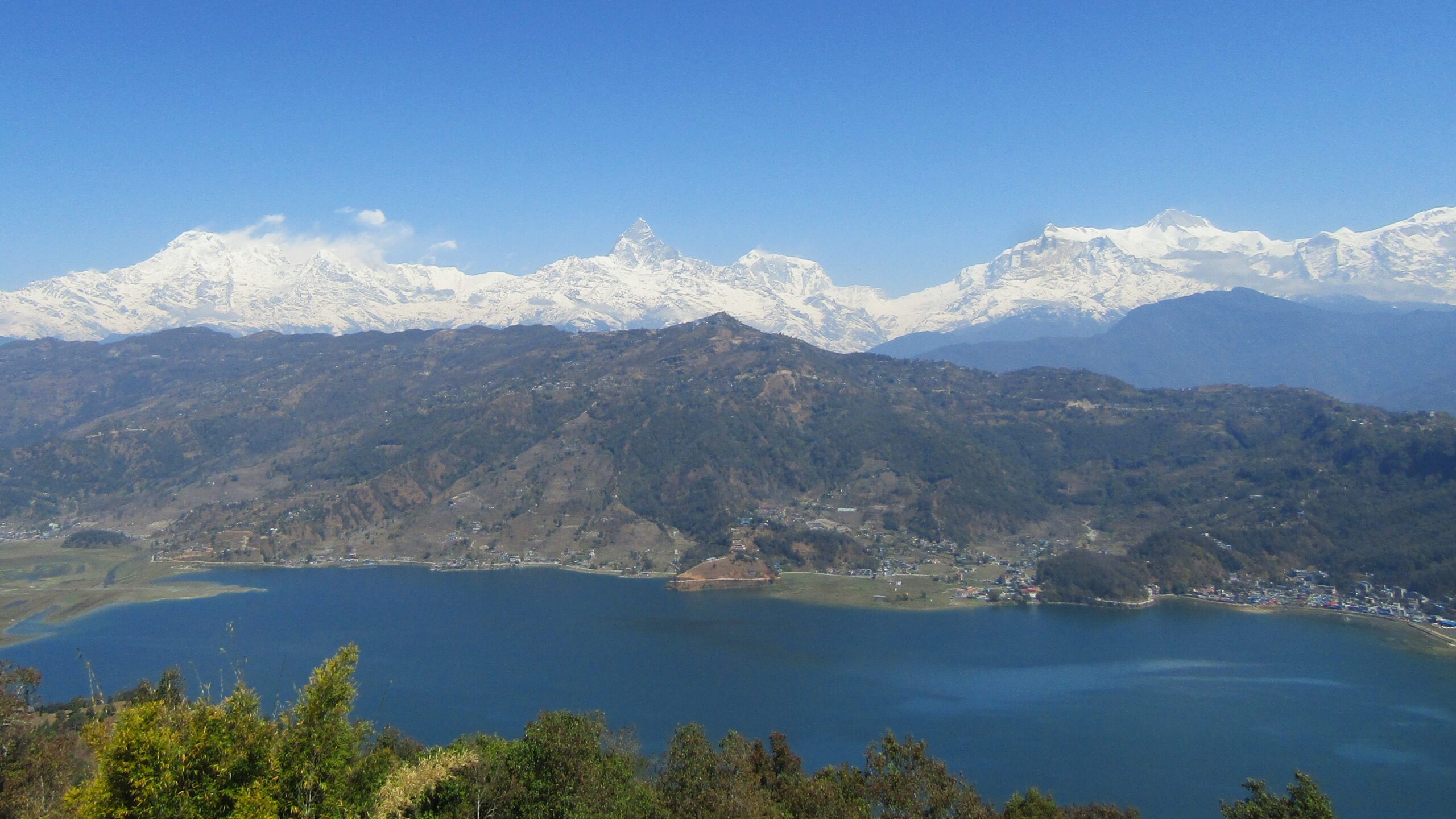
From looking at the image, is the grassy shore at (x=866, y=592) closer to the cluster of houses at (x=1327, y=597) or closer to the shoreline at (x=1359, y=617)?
the shoreline at (x=1359, y=617)

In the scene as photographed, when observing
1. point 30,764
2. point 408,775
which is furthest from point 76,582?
point 408,775

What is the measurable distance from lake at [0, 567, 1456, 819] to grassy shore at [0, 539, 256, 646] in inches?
151

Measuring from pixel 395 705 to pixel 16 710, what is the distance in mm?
25835

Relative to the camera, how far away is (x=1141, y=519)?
10812 cm

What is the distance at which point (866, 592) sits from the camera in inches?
3516

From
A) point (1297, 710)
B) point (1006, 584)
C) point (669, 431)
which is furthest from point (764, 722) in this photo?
point (669, 431)

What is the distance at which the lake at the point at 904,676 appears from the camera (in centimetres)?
4675

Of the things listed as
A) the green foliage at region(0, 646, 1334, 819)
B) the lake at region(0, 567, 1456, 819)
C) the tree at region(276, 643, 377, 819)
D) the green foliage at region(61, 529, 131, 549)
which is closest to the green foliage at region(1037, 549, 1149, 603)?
the lake at region(0, 567, 1456, 819)

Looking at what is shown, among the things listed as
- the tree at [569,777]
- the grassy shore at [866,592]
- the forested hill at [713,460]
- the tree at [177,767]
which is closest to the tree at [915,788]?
the tree at [569,777]

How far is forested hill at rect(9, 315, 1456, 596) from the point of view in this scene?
101 meters

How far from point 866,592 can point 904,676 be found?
89.5 feet

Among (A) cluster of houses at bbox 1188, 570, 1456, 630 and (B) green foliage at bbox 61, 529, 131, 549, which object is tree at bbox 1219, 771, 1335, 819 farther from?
(B) green foliage at bbox 61, 529, 131, 549

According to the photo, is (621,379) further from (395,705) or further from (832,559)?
(395,705)

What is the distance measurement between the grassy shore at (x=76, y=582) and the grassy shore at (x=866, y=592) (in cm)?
5290
